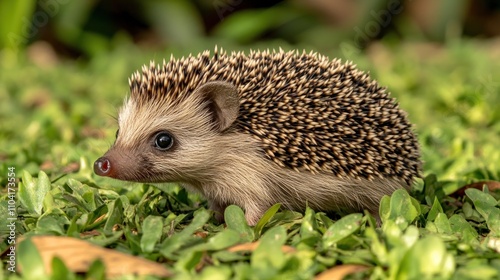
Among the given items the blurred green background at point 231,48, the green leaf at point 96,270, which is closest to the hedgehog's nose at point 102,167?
the green leaf at point 96,270

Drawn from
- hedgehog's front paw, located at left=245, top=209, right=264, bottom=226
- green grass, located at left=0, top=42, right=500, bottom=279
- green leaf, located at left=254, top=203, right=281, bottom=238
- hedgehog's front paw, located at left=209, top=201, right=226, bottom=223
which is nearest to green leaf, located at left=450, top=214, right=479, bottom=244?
green grass, located at left=0, top=42, right=500, bottom=279

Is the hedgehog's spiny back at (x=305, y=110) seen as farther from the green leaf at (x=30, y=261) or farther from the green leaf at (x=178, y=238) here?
the green leaf at (x=30, y=261)

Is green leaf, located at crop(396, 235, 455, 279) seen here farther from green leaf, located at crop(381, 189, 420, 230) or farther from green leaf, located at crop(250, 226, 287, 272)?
green leaf, located at crop(381, 189, 420, 230)

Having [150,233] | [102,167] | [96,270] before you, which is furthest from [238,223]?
[96,270]

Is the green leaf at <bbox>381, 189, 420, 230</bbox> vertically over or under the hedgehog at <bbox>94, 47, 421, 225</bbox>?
under

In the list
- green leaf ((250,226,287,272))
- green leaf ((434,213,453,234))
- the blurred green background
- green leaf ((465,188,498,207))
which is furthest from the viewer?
the blurred green background

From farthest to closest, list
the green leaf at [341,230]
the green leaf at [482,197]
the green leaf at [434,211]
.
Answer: the green leaf at [482,197] → the green leaf at [434,211] → the green leaf at [341,230]

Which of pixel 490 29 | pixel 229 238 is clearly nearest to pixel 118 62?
pixel 490 29
